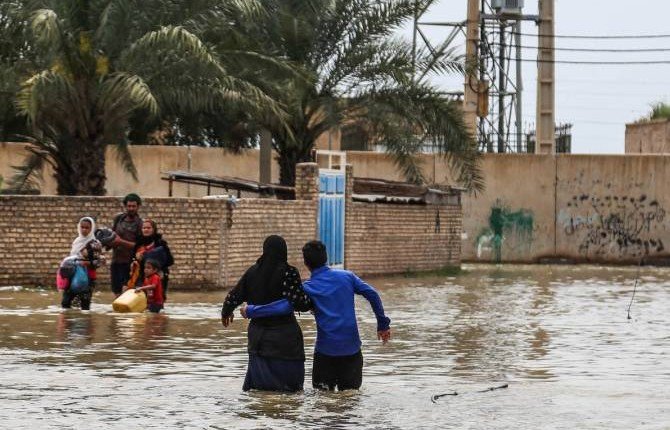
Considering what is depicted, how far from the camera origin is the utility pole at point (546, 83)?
4353cm

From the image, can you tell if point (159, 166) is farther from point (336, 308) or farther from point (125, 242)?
point (336, 308)

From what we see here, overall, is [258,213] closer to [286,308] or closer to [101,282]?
[101,282]

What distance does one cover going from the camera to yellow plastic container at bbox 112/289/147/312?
62.4 feet

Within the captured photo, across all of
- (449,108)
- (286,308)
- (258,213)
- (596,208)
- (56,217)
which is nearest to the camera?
(286,308)

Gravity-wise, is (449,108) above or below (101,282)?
above

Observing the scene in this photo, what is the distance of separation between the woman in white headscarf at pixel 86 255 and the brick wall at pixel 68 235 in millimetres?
5008

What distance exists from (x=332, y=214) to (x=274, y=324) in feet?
61.5

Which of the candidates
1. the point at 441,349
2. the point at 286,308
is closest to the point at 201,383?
the point at 286,308

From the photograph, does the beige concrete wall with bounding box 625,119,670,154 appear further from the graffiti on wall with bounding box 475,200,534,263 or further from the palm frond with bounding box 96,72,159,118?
the palm frond with bounding box 96,72,159,118

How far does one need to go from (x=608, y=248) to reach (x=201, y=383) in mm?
29007

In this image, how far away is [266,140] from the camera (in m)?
34.0

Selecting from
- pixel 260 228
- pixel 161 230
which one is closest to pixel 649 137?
pixel 260 228

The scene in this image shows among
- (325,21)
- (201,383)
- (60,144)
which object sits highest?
(325,21)

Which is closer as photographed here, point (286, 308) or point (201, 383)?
point (286, 308)
